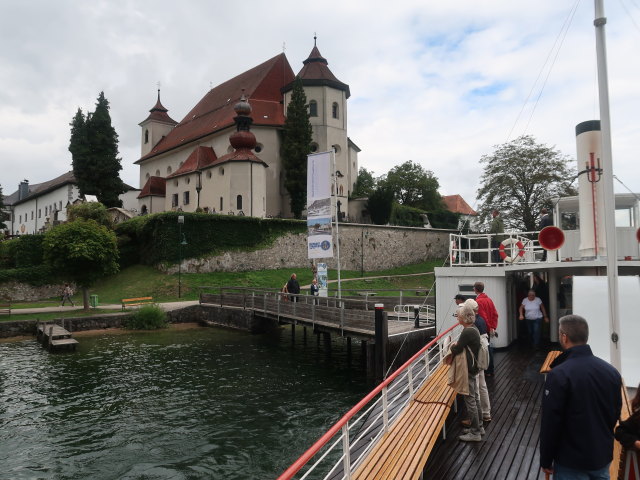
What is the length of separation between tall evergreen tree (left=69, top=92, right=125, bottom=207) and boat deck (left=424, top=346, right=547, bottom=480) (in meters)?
52.4

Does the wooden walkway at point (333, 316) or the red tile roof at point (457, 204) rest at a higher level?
the red tile roof at point (457, 204)

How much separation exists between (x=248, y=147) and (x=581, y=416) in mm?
48518

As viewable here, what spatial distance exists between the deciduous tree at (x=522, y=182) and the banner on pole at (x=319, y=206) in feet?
84.0

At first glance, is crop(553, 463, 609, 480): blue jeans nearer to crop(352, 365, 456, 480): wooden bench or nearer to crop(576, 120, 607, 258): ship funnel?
crop(352, 365, 456, 480): wooden bench

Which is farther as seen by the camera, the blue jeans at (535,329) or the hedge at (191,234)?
the hedge at (191,234)

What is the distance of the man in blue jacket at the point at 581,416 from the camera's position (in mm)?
3553

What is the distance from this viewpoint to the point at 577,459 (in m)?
3.59

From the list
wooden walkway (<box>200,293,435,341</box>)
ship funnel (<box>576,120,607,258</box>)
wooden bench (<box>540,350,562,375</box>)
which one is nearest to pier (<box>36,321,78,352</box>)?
wooden walkway (<box>200,293,435,341</box>)

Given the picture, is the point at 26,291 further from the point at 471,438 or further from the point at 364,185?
the point at 364,185

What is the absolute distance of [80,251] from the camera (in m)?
29.7

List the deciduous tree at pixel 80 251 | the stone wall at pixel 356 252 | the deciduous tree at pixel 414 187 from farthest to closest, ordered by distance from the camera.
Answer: the deciduous tree at pixel 414 187 < the stone wall at pixel 356 252 < the deciduous tree at pixel 80 251

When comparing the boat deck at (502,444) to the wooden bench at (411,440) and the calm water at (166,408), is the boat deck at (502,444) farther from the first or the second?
the calm water at (166,408)

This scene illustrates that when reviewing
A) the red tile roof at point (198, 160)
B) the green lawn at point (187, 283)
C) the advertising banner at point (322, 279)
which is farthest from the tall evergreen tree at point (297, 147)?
the advertising banner at point (322, 279)

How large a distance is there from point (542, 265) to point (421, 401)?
22.5 feet
